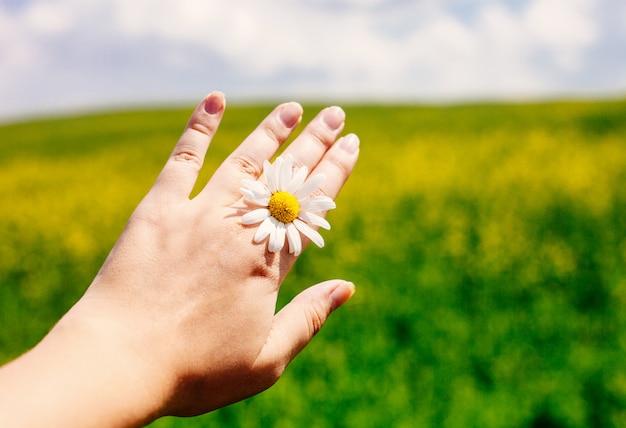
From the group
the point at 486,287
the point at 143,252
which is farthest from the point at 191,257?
the point at 486,287

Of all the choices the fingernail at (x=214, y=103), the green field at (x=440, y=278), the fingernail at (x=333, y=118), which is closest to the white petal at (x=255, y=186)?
the fingernail at (x=214, y=103)

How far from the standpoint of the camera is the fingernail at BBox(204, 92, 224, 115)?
240cm

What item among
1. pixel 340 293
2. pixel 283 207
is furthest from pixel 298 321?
pixel 283 207

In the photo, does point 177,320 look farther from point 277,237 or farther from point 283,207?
point 283,207

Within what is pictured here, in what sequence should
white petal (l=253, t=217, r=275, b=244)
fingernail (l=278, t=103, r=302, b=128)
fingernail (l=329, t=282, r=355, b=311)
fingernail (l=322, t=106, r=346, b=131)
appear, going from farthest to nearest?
1. fingernail (l=322, t=106, r=346, b=131)
2. fingernail (l=278, t=103, r=302, b=128)
3. fingernail (l=329, t=282, r=355, b=311)
4. white petal (l=253, t=217, r=275, b=244)

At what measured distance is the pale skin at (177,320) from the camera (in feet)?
5.14

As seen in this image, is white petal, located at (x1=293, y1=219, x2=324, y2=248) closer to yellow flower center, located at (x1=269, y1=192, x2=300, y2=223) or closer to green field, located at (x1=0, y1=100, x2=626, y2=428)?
yellow flower center, located at (x1=269, y1=192, x2=300, y2=223)

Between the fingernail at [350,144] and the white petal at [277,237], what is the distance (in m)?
0.69

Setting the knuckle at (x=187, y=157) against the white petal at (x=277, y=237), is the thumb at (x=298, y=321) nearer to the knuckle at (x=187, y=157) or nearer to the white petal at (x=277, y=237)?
the white petal at (x=277, y=237)

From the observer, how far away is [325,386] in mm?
4723

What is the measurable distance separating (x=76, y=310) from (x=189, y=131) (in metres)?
0.89

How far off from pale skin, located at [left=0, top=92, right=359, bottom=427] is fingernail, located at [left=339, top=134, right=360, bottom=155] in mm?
382

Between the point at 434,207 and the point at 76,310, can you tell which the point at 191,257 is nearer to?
the point at 76,310

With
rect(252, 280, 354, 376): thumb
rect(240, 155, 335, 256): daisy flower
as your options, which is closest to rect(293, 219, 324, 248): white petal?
rect(240, 155, 335, 256): daisy flower
